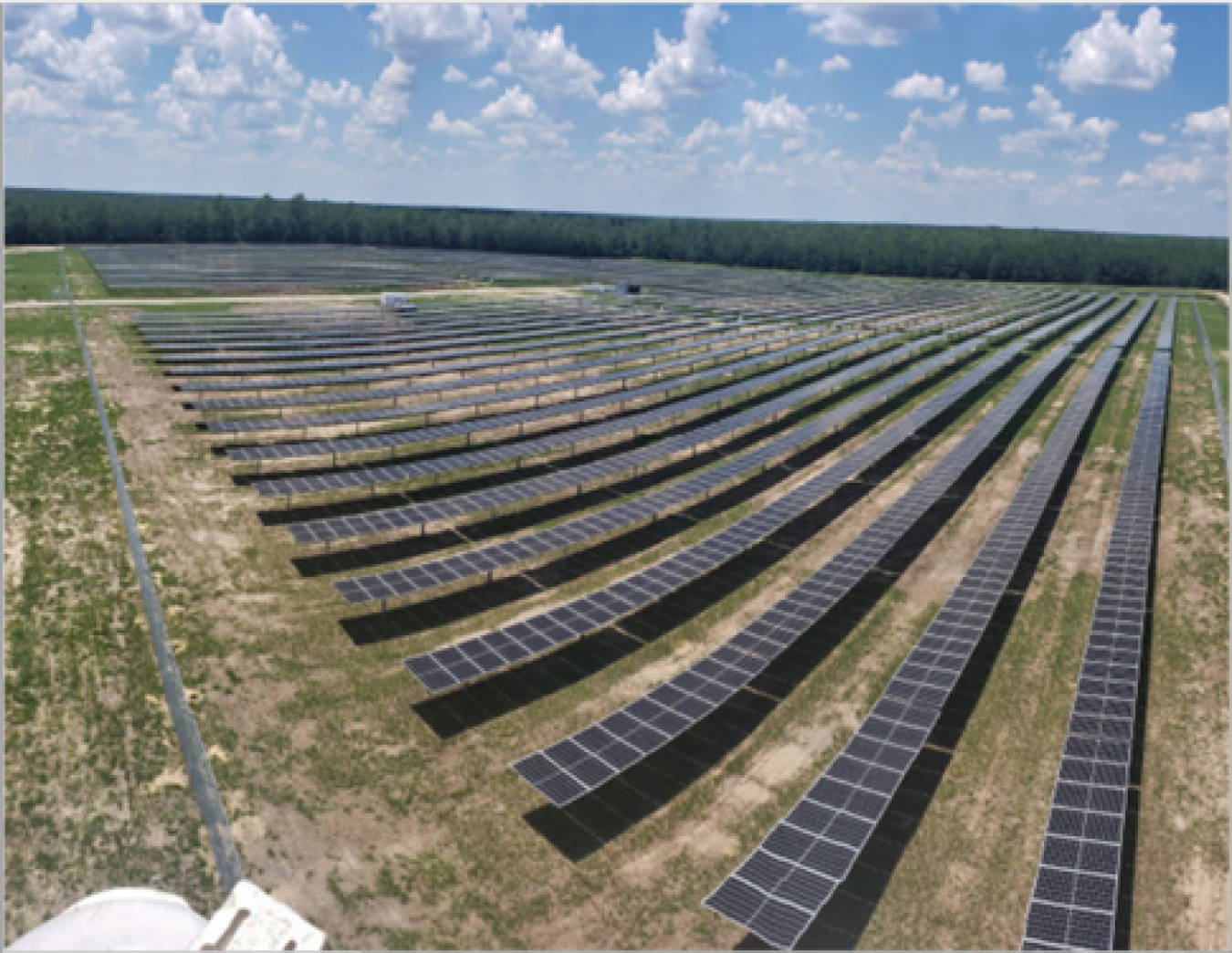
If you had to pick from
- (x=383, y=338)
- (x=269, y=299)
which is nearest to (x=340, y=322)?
(x=383, y=338)

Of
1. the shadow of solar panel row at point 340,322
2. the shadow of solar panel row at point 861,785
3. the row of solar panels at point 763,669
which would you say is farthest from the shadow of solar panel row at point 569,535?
the shadow of solar panel row at point 340,322

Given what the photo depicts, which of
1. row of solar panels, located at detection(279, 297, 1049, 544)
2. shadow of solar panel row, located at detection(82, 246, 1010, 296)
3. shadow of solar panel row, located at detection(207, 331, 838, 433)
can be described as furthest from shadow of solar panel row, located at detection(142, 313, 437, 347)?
row of solar panels, located at detection(279, 297, 1049, 544)

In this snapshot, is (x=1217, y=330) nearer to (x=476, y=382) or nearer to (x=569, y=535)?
(x=476, y=382)

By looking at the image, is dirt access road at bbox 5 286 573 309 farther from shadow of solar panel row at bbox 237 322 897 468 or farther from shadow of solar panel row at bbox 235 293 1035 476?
shadow of solar panel row at bbox 235 293 1035 476

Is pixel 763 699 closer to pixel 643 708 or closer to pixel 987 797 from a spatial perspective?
pixel 643 708

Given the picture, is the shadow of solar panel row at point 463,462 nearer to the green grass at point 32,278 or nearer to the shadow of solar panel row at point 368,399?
the shadow of solar panel row at point 368,399

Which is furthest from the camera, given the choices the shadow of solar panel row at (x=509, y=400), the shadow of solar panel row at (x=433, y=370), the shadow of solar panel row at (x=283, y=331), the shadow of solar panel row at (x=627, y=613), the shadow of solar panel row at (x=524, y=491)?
the shadow of solar panel row at (x=283, y=331)
